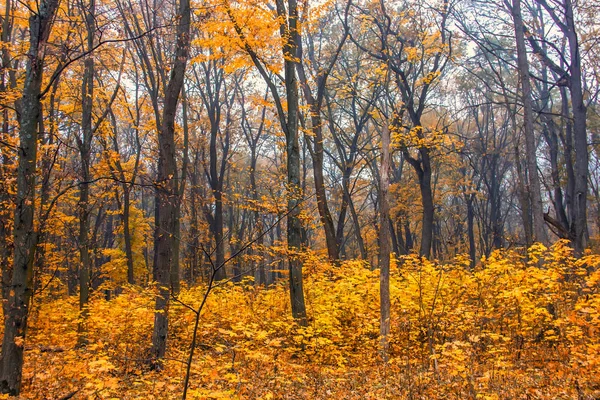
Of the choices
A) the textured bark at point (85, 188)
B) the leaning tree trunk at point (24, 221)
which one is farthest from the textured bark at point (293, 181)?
the leaning tree trunk at point (24, 221)

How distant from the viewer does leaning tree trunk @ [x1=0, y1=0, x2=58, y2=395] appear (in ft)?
15.3

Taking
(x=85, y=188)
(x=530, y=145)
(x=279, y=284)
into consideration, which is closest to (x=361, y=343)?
(x=279, y=284)

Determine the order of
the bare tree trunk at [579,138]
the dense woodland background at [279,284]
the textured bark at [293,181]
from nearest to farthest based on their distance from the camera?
the dense woodland background at [279,284] < the textured bark at [293,181] < the bare tree trunk at [579,138]

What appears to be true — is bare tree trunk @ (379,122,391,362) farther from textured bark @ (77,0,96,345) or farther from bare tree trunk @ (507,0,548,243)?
textured bark @ (77,0,96,345)

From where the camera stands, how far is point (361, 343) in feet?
27.5

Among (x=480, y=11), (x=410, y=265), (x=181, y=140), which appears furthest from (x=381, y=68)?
(x=181, y=140)

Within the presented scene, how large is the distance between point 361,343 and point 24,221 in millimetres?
6184

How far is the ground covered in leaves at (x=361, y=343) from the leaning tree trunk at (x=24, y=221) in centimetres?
76

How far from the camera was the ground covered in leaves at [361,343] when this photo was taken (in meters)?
4.96

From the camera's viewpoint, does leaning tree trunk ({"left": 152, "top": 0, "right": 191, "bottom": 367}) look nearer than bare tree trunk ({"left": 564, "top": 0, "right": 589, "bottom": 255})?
Yes

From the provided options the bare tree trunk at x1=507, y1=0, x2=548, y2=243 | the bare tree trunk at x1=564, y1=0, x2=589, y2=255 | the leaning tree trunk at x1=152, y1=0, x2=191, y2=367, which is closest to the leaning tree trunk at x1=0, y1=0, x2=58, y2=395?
the leaning tree trunk at x1=152, y1=0, x2=191, y2=367

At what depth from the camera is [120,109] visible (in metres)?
18.4

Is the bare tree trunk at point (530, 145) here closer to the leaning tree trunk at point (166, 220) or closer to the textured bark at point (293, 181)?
the textured bark at point (293, 181)

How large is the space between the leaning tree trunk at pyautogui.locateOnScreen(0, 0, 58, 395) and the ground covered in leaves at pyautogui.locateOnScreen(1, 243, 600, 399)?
0.76 m
